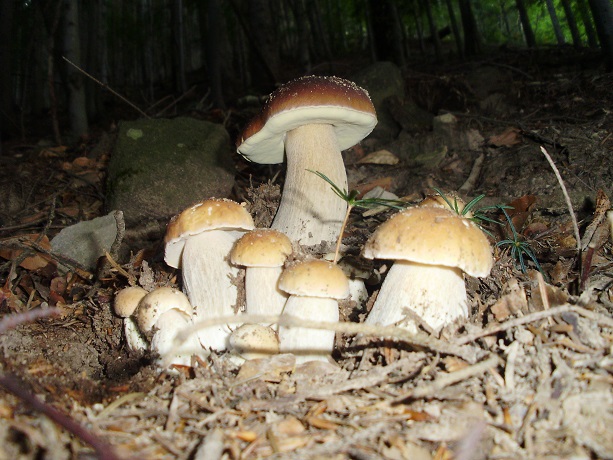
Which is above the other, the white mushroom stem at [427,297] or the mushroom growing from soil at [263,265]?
the mushroom growing from soil at [263,265]

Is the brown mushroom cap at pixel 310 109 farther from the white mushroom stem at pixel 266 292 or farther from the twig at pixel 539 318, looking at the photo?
the twig at pixel 539 318

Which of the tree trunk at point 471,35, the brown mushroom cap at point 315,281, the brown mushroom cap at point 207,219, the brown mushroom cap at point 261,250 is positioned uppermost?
the tree trunk at point 471,35

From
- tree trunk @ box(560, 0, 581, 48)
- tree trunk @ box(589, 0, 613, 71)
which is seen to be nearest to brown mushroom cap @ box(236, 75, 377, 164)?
tree trunk @ box(589, 0, 613, 71)

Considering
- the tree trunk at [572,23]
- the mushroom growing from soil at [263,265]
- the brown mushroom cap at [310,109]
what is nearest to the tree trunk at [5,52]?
the brown mushroom cap at [310,109]

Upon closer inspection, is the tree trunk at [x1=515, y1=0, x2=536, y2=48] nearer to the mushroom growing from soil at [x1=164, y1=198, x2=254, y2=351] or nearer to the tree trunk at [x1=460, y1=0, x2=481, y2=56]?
the tree trunk at [x1=460, y1=0, x2=481, y2=56]

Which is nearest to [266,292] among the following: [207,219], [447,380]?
[207,219]

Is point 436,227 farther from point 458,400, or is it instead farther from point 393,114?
point 393,114
